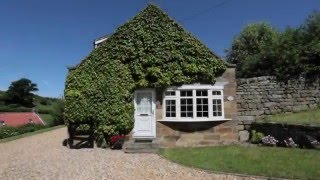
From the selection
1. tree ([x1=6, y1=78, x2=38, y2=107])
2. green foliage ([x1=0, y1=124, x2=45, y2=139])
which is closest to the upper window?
green foliage ([x1=0, y1=124, x2=45, y2=139])

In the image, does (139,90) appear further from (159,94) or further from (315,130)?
(315,130)

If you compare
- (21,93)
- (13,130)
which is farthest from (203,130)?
(21,93)

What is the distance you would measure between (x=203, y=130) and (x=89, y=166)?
7.11m

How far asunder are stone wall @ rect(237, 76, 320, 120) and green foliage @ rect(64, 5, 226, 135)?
248 cm

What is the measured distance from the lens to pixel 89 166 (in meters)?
11.6

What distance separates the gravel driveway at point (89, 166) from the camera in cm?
1017

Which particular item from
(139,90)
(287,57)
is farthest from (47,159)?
(287,57)

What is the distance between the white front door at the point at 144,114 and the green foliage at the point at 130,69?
0.47 metres

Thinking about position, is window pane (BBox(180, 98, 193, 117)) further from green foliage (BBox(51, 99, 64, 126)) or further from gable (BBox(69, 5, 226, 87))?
green foliage (BBox(51, 99, 64, 126))

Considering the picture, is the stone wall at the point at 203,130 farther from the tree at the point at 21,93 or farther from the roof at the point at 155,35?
the tree at the point at 21,93

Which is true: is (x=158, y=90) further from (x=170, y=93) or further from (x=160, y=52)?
(x=160, y=52)

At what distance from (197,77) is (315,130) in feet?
19.8

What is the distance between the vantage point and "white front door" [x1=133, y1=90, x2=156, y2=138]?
56.4 feet

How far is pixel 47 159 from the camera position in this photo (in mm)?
13148
